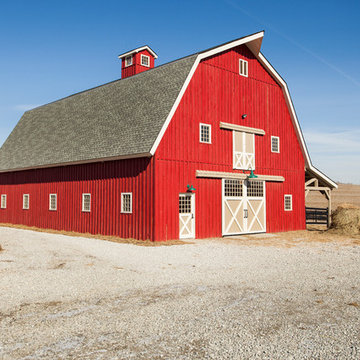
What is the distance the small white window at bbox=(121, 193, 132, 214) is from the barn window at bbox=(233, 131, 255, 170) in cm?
597

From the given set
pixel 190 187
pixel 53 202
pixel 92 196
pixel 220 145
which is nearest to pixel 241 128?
pixel 220 145

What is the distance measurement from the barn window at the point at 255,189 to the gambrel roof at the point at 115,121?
4669 mm

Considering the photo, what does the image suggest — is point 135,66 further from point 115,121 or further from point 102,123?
point 115,121

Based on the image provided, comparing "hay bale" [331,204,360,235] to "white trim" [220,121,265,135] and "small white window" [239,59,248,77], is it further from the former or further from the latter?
"small white window" [239,59,248,77]

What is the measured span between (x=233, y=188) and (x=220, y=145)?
238 centimetres

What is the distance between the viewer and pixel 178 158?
17875 mm

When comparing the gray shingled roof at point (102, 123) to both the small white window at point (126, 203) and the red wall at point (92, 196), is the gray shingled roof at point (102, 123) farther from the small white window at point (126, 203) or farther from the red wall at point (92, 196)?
the small white window at point (126, 203)

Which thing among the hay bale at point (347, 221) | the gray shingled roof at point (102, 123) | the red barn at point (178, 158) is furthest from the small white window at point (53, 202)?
the hay bale at point (347, 221)

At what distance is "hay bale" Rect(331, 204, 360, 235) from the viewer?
2066 centimetres

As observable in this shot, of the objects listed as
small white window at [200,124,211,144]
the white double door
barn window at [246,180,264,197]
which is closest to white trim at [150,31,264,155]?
small white window at [200,124,211,144]

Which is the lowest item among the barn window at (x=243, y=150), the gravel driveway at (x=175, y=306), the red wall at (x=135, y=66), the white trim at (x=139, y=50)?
the gravel driveway at (x=175, y=306)

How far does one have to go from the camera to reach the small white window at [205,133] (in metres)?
19.1

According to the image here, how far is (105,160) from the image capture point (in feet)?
61.9

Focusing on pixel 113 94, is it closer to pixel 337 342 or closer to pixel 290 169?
pixel 290 169
